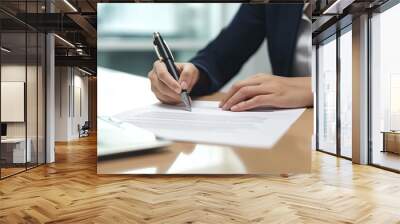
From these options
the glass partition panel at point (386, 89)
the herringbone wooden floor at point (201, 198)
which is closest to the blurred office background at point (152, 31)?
the herringbone wooden floor at point (201, 198)

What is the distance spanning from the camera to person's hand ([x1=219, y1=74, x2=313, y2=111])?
6066 millimetres

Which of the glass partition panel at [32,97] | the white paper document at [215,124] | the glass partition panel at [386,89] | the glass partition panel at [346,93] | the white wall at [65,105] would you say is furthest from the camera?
the white wall at [65,105]

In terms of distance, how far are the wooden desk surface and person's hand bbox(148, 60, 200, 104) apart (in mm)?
742

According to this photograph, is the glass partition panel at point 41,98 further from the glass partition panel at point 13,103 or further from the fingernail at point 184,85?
the fingernail at point 184,85

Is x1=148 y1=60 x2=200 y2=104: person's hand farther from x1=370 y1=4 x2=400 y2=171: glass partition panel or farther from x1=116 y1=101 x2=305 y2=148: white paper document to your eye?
x1=370 y1=4 x2=400 y2=171: glass partition panel

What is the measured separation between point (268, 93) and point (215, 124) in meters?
0.95

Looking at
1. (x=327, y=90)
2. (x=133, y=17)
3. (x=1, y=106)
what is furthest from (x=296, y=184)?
(x=327, y=90)

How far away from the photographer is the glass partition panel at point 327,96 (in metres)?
9.67

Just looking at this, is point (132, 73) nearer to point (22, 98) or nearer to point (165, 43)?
point (165, 43)

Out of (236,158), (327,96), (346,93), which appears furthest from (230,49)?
(327,96)

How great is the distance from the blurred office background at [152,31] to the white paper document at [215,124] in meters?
Answer: 0.59

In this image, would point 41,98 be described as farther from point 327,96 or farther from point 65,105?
point 65,105

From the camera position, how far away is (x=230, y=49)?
6176 mm

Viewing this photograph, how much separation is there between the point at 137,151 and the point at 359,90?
461 centimetres
